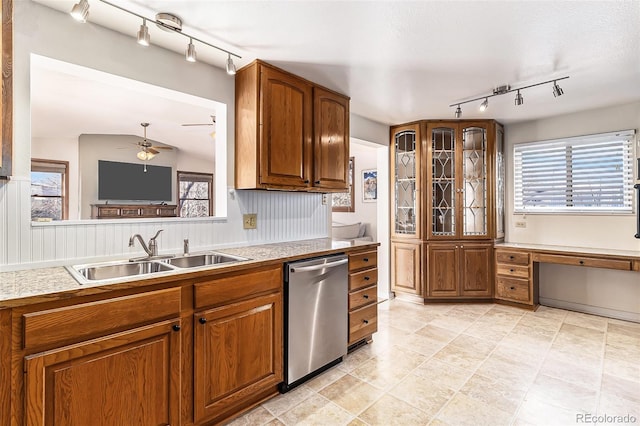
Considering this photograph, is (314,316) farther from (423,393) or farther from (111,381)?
(111,381)

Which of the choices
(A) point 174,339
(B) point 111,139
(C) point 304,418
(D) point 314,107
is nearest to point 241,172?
(D) point 314,107

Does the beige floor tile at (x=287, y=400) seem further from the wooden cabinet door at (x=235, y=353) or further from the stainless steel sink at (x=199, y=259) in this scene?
the stainless steel sink at (x=199, y=259)

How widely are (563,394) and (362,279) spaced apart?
1.50 meters

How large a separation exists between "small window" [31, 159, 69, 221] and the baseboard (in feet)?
26.2

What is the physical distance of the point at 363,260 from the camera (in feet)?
8.91

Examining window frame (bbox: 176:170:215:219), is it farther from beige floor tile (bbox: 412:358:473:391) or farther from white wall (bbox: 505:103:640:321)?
white wall (bbox: 505:103:640:321)

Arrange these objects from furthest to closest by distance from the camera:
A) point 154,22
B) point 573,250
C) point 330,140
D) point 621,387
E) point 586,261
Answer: point 573,250 → point 586,261 → point 330,140 → point 621,387 → point 154,22

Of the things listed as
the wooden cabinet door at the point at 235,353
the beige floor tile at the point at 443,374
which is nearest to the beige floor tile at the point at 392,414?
the beige floor tile at the point at 443,374

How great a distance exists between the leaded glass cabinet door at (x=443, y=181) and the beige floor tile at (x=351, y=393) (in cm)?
229

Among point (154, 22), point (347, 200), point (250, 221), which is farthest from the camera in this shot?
point (347, 200)

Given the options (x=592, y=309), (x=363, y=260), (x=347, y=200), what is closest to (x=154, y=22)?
(x=363, y=260)

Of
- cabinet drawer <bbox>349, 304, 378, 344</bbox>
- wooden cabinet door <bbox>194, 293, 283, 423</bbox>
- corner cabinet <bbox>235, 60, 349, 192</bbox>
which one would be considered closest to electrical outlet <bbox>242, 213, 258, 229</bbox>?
corner cabinet <bbox>235, 60, 349, 192</bbox>

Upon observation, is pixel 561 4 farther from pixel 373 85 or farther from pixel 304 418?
pixel 304 418

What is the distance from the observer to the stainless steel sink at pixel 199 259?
2.05 meters
